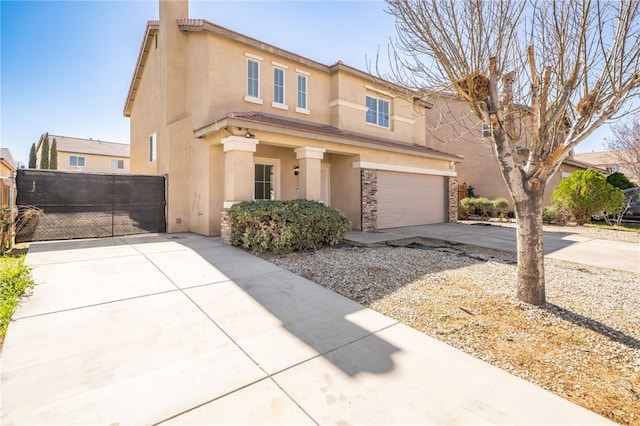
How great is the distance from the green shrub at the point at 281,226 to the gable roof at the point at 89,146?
31742 mm

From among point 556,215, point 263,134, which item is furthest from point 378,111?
point 556,215

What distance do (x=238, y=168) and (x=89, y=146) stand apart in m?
36.2

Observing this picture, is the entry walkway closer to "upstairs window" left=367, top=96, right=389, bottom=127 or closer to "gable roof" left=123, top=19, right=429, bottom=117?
"gable roof" left=123, top=19, right=429, bottom=117

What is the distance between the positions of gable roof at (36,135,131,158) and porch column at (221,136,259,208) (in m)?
30.3

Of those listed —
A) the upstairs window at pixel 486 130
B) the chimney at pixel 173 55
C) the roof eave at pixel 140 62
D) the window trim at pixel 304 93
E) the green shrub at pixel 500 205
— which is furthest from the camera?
the green shrub at pixel 500 205

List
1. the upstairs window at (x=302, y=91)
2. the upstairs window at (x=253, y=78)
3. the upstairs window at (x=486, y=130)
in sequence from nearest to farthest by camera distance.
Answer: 1. the upstairs window at (x=486, y=130)
2. the upstairs window at (x=253, y=78)
3. the upstairs window at (x=302, y=91)

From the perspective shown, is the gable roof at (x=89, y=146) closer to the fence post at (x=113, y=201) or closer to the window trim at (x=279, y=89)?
the fence post at (x=113, y=201)

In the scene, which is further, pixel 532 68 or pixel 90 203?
pixel 90 203

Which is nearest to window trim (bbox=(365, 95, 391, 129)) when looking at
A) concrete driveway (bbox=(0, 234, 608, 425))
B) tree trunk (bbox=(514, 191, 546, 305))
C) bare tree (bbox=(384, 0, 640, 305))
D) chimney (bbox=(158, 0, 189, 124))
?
chimney (bbox=(158, 0, 189, 124))

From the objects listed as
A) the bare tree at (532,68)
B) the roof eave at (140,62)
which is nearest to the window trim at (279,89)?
the roof eave at (140,62)

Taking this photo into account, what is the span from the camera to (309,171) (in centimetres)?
1038

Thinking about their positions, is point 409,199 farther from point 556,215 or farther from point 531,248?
point 531,248

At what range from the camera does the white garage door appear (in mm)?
12664

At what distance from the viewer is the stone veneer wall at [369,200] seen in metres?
11.7
